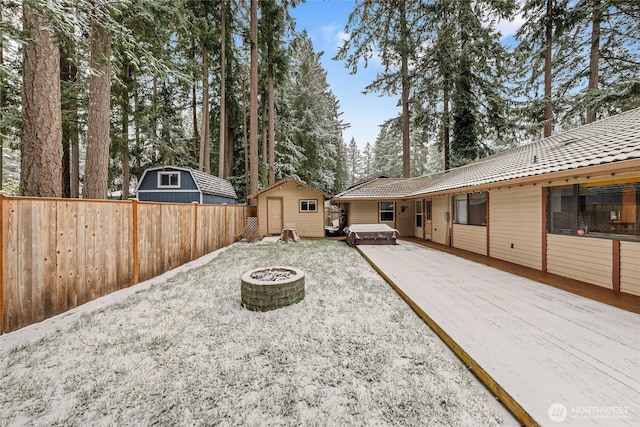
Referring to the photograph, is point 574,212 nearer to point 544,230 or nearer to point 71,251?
point 544,230

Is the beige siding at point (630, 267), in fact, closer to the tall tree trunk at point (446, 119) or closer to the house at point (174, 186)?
the tall tree trunk at point (446, 119)

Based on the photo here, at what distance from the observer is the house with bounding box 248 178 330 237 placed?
12.9 metres

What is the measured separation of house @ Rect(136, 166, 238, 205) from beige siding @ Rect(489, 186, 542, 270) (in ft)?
42.7

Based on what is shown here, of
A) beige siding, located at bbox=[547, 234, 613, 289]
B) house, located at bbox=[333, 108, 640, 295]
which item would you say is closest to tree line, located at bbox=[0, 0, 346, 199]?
house, located at bbox=[333, 108, 640, 295]

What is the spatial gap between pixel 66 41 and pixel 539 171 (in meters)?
8.37

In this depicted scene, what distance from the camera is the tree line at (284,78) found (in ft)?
17.7

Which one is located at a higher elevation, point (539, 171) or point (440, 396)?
point (539, 171)

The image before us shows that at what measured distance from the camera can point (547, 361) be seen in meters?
2.13

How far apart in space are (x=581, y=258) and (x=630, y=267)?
0.68 meters

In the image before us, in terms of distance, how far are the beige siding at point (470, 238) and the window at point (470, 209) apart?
181 millimetres

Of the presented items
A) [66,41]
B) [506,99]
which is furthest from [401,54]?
[66,41]

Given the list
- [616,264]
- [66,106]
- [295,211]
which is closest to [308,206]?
[295,211]

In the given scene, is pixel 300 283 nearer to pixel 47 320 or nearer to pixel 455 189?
pixel 47 320

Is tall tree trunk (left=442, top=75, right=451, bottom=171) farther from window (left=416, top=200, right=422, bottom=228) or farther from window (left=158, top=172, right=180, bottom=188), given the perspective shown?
window (left=158, top=172, right=180, bottom=188)
